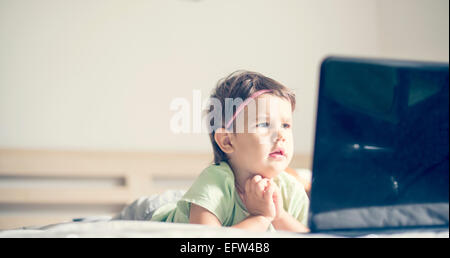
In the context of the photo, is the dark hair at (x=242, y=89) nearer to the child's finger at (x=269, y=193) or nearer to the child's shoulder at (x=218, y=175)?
the child's shoulder at (x=218, y=175)

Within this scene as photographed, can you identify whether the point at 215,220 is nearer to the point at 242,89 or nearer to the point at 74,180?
the point at 242,89

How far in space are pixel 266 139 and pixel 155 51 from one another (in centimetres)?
104

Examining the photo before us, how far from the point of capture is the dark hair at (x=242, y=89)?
31.6 inches

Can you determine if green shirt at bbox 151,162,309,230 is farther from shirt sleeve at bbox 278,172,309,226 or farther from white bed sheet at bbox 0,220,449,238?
white bed sheet at bbox 0,220,449,238

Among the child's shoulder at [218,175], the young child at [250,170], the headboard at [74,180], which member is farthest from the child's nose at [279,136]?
the headboard at [74,180]

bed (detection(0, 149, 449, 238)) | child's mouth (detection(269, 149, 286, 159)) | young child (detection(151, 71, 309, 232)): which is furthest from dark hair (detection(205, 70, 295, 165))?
bed (detection(0, 149, 449, 238))

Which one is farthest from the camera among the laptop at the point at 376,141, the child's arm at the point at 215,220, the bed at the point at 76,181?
the bed at the point at 76,181

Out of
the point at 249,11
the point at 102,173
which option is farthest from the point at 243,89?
the point at 249,11

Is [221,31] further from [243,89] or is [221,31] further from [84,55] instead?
[243,89]

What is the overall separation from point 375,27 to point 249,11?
2.03ft

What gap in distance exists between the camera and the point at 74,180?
1549 millimetres

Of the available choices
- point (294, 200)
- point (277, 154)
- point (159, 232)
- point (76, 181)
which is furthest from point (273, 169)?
point (76, 181)

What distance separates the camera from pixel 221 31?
5.64 feet

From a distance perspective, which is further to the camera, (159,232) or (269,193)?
(269,193)
